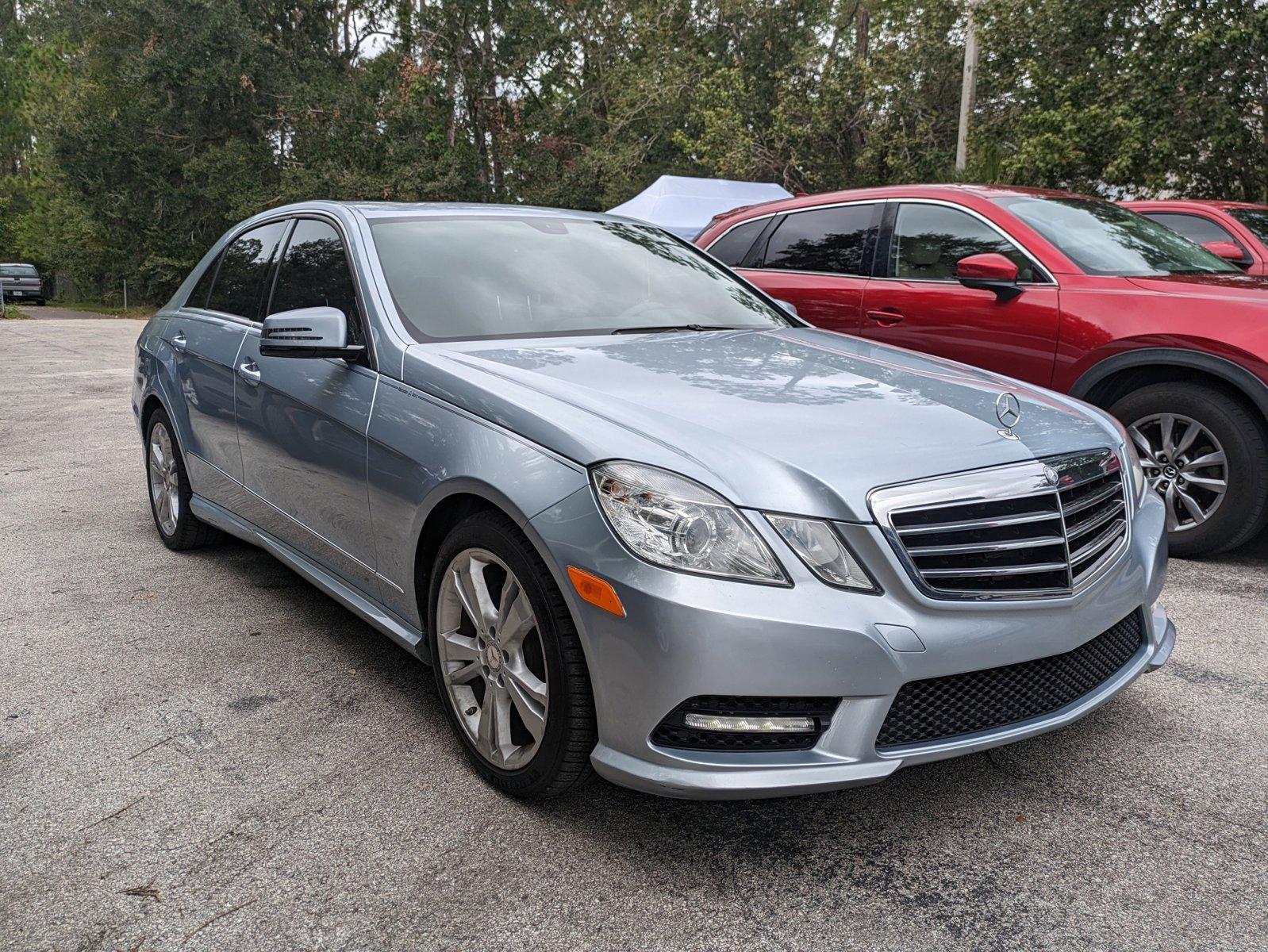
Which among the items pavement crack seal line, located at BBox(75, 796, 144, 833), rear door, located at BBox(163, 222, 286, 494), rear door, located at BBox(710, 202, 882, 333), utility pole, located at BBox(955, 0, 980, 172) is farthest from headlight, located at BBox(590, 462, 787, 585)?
utility pole, located at BBox(955, 0, 980, 172)

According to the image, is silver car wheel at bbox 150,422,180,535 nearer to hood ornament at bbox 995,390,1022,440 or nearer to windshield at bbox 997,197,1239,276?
hood ornament at bbox 995,390,1022,440

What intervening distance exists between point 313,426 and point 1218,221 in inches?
290

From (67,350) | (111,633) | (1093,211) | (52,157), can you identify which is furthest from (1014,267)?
(52,157)

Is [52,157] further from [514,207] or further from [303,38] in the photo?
[514,207]

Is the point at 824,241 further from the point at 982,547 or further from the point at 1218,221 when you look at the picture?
the point at 982,547

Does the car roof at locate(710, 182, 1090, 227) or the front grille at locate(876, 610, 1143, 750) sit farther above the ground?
the car roof at locate(710, 182, 1090, 227)

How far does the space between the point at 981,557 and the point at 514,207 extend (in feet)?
8.30

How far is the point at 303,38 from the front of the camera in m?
36.0

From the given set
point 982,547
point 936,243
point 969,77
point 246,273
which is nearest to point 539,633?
point 982,547

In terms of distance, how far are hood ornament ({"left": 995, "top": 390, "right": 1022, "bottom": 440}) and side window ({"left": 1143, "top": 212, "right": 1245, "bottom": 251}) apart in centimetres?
609

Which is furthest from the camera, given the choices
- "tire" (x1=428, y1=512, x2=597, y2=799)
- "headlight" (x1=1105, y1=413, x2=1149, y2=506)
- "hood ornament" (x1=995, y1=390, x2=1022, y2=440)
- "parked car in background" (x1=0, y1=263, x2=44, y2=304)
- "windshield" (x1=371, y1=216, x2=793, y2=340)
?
"parked car in background" (x1=0, y1=263, x2=44, y2=304)

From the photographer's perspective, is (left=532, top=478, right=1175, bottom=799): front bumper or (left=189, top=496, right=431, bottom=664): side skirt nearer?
(left=532, top=478, right=1175, bottom=799): front bumper

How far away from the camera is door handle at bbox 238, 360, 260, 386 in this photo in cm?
390

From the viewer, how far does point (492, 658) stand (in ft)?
8.93
